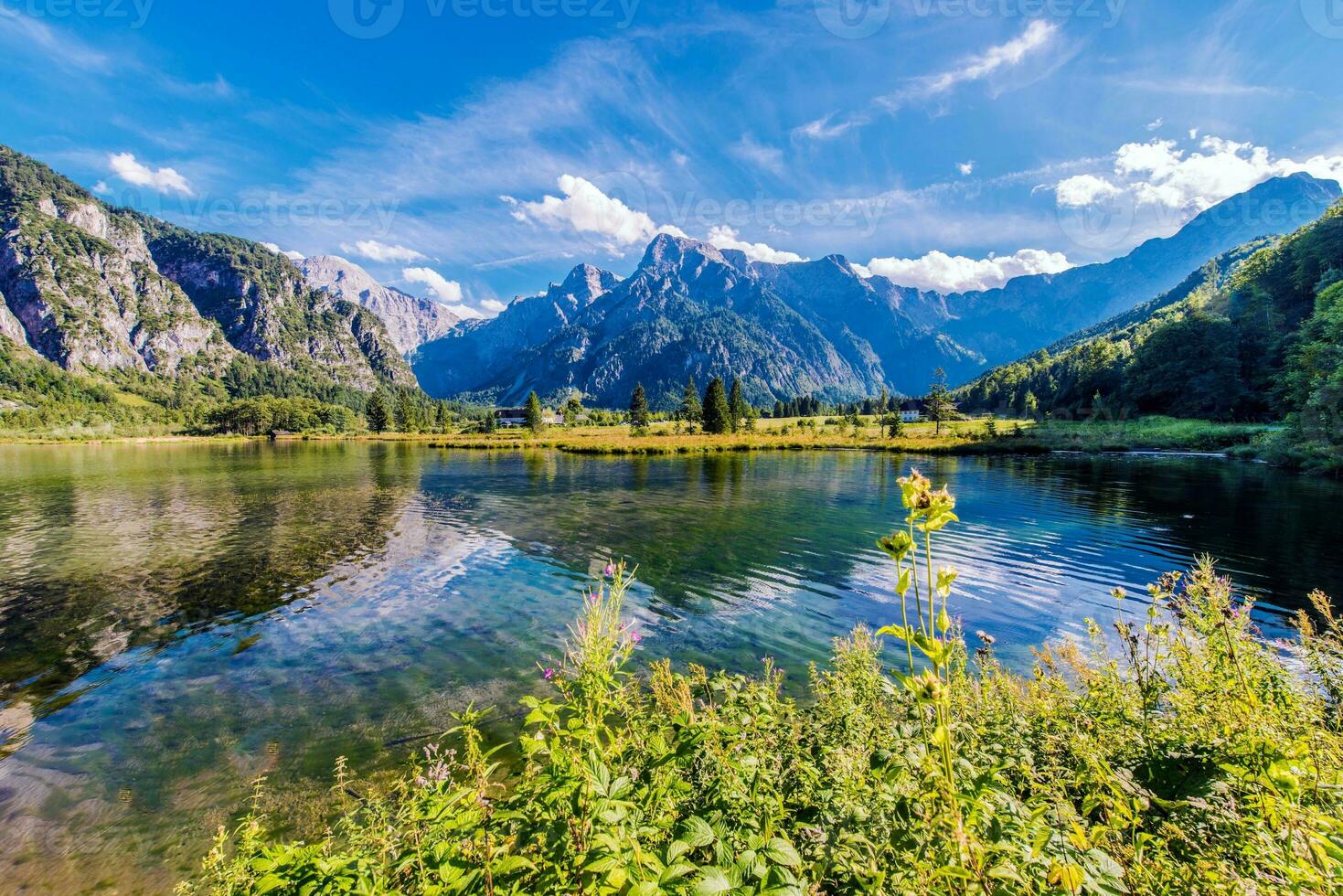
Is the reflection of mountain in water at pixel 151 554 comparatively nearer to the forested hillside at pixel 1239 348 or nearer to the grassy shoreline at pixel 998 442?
the grassy shoreline at pixel 998 442

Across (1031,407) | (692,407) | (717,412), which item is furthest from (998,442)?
(1031,407)

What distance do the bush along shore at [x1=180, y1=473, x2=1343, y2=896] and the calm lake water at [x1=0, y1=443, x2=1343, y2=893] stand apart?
336cm

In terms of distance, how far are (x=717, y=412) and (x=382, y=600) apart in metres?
94.3

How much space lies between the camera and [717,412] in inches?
4277

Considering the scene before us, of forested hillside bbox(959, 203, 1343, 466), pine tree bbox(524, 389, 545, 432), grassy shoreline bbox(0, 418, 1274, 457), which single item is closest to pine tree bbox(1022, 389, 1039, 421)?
forested hillside bbox(959, 203, 1343, 466)

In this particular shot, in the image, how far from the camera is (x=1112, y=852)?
12.2 feet

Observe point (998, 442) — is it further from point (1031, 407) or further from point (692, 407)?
point (1031, 407)

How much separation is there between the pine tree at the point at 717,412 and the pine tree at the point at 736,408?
1.85 m

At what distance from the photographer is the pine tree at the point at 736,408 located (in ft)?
369

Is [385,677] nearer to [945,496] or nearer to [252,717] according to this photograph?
[252,717]

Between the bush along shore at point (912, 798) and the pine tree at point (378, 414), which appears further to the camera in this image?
the pine tree at point (378, 414)

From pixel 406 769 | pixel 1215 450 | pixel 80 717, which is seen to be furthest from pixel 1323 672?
pixel 1215 450

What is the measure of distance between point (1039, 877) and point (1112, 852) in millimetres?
1475

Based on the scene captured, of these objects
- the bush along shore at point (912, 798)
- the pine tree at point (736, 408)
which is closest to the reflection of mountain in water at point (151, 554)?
the bush along shore at point (912, 798)
